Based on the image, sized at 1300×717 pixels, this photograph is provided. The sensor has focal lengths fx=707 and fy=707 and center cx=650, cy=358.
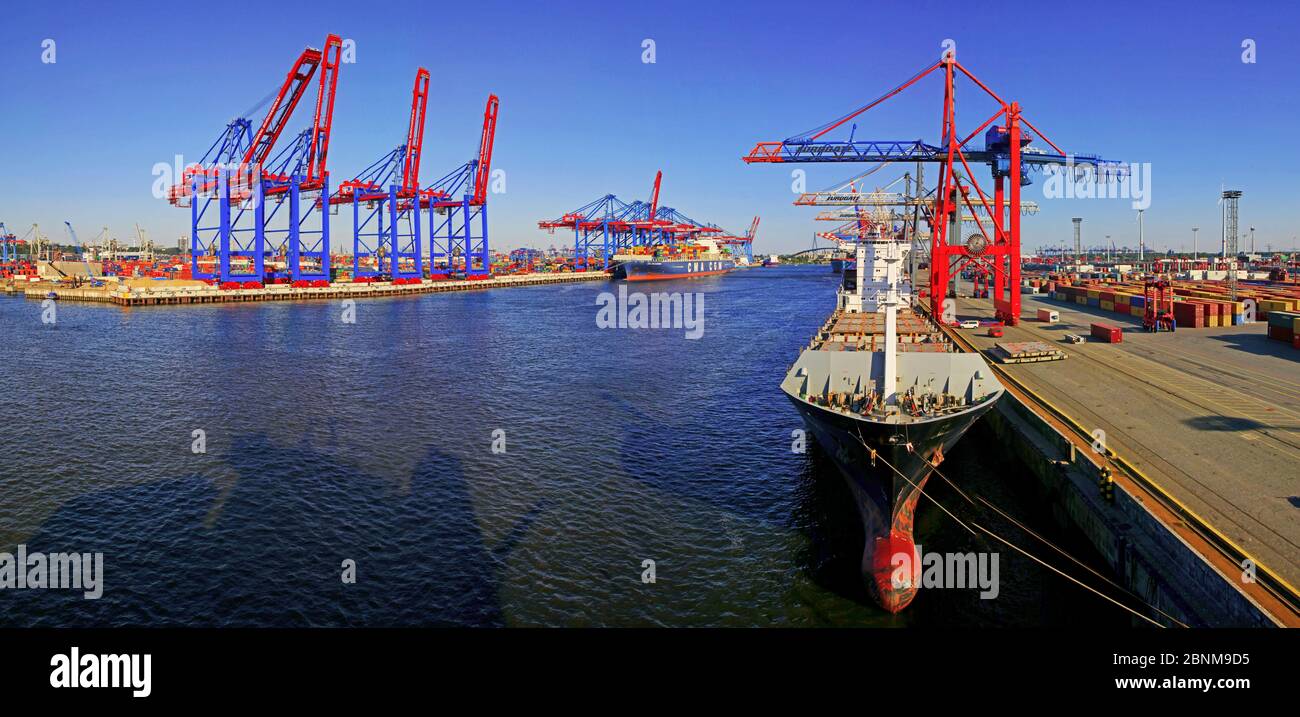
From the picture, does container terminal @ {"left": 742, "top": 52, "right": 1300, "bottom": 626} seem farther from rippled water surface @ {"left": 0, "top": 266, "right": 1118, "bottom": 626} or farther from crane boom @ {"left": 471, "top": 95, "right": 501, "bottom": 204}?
crane boom @ {"left": 471, "top": 95, "right": 501, "bottom": 204}

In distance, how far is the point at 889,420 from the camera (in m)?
16.7

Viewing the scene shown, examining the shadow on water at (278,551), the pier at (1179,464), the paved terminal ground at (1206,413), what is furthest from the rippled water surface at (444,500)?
the paved terminal ground at (1206,413)

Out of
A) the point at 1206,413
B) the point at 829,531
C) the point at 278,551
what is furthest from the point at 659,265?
→ the point at 278,551

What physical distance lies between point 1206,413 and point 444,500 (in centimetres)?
2384

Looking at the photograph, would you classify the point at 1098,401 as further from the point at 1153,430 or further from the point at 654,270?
the point at 654,270

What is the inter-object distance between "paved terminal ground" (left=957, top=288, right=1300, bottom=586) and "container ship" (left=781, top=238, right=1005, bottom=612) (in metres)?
4.26

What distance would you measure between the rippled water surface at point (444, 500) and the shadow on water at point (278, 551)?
70 mm

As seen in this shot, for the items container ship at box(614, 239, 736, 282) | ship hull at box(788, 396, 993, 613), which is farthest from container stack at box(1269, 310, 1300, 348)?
container ship at box(614, 239, 736, 282)

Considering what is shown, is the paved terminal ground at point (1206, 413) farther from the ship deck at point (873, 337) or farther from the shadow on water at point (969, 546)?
the ship deck at point (873, 337)

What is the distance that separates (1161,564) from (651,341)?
4790 cm

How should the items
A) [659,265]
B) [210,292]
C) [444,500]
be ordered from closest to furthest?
[444,500] → [210,292] → [659,265]

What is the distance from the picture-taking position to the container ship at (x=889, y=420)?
53.5 ft
